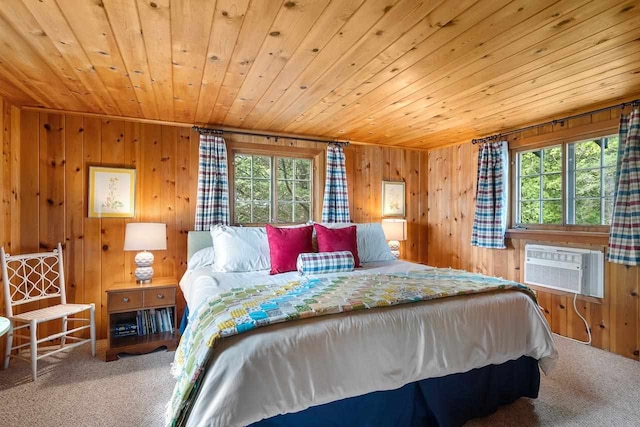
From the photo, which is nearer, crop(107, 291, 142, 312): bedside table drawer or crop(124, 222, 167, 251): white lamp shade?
crop(107, 291, 142, 312): bedside table drawer

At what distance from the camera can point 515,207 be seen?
3.72 meters

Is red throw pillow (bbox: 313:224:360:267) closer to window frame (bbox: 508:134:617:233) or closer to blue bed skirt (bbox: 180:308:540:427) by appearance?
blue bed skirt (bbox: 180:308:540:427)

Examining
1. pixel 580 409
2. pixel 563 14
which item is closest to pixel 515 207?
pixel 580 409

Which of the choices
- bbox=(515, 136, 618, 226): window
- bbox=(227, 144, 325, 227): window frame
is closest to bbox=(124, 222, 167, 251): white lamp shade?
bbox=(227, 144, 325, 227): window frame

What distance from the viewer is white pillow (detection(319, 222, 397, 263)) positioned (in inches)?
130

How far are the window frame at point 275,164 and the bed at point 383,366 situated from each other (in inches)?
65.1

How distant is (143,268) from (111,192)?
0.86 m

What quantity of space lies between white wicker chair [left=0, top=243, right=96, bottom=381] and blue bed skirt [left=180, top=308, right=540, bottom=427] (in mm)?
2158

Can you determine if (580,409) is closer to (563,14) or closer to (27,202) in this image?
(563,14)

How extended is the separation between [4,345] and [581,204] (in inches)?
209

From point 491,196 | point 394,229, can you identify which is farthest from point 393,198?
point 491,196

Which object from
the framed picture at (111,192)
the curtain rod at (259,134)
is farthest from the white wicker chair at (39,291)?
the curtain rod at (259,134)

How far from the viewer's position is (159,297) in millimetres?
2795

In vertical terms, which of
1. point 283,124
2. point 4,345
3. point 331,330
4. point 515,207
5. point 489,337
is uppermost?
point 283,124
